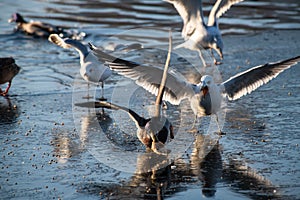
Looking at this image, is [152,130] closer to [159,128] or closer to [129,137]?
[159,128]

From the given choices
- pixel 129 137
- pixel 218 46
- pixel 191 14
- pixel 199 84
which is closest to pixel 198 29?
pixel 191 14

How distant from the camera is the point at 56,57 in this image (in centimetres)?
1225

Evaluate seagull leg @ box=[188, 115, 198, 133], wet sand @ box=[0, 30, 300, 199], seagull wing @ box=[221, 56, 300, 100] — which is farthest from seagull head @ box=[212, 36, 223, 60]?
seagull leg @ box=[188, 115, 198, 133]

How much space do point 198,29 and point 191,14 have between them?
1.14 feet

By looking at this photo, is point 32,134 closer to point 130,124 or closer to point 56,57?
point 130,124

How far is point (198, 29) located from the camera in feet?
40.5

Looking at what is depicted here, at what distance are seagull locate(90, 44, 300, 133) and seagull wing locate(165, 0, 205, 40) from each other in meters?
4.02

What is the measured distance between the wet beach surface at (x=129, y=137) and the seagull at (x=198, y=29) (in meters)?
0.46

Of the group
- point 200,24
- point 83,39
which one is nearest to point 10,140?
point 200,24

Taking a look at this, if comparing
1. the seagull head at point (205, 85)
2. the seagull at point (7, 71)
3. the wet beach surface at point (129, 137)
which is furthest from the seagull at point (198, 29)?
the seagull head at point (205, 85)

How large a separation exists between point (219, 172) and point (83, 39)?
27.1 feet

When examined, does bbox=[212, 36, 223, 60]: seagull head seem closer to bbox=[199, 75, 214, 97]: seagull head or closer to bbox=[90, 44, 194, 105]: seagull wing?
bbox=[90, 44, 194, 105]: seagull wing

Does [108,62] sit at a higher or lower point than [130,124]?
higher

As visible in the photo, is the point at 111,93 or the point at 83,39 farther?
the point at 83,39
